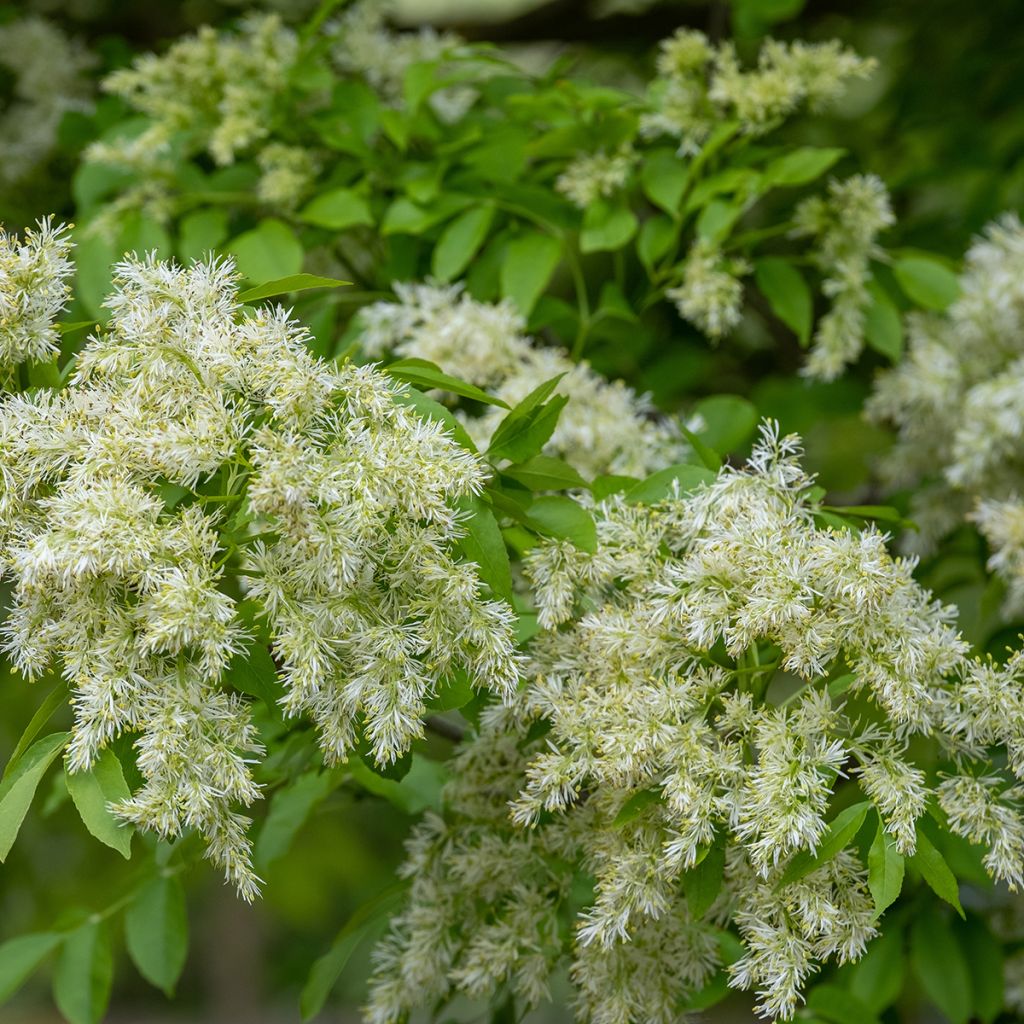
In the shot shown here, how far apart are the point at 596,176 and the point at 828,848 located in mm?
1339

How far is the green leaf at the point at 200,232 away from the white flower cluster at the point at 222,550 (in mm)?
964

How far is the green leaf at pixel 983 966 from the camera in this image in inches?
76.5

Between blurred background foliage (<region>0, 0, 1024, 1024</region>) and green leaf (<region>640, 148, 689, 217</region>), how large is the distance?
36 cm

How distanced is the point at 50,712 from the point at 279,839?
2.41 feet

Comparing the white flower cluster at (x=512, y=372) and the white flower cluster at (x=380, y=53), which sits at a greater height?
the white flower cluster at (x=380, y=53)

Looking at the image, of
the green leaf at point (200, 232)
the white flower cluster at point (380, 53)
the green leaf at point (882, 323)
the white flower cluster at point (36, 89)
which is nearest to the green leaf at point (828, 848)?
the green leaf at point (882, 323)

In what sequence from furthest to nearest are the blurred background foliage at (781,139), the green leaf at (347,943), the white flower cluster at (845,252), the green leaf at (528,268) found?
the blurred background foliage at (781,139) < the white flower cluster at (845,252) < the green leaf at (528,268) < the green leaf at (347,943)

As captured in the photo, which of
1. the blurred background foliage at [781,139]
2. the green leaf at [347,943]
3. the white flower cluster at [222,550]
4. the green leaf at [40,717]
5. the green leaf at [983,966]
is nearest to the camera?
the white flower cluster at [222,550]

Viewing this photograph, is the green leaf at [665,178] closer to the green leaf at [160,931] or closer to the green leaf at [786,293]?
the green leaf at [786,293]

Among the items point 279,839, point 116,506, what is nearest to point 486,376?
point 279,839

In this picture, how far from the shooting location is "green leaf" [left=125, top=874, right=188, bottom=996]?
72.6 inches

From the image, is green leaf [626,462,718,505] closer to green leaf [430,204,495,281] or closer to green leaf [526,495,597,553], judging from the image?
green leaf [526,495,597,553]

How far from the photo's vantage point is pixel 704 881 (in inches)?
48.9

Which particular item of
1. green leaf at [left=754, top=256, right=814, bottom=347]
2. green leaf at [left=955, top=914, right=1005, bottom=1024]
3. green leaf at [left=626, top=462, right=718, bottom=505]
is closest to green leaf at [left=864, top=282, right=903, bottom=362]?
green leaf at [left=754, top=256, right=814, bottom=347]
